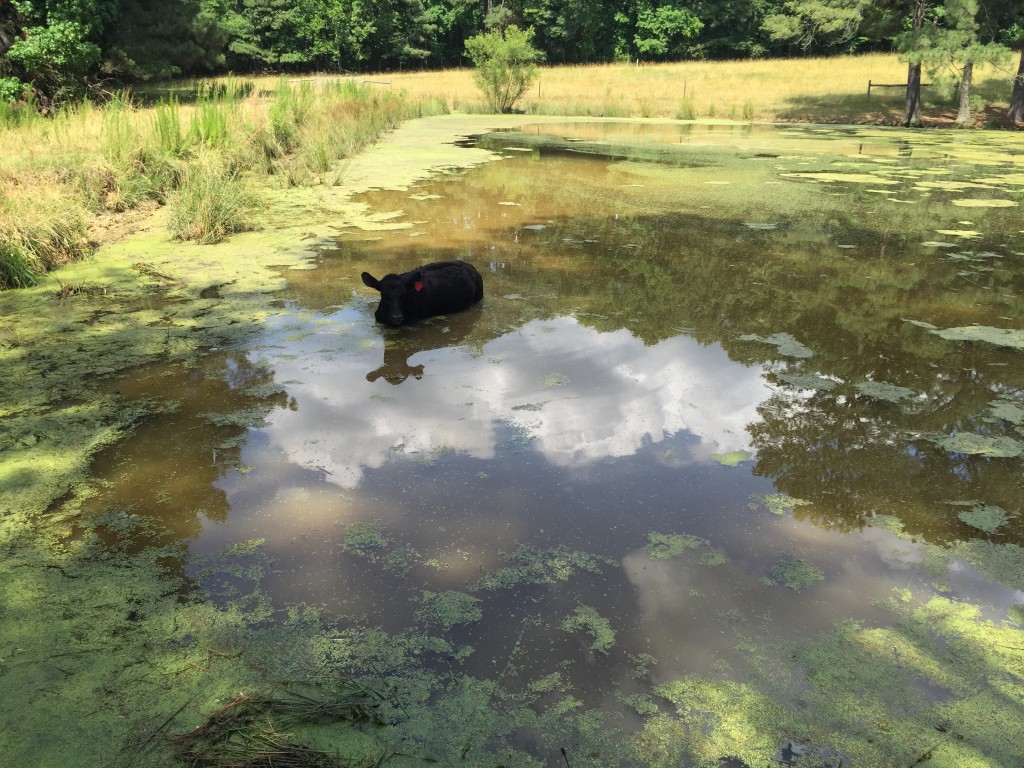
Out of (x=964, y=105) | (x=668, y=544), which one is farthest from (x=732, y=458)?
(x=964, y=105)

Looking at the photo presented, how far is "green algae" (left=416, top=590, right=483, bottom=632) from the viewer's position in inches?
84.9

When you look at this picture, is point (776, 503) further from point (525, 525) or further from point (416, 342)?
point (416, 342)

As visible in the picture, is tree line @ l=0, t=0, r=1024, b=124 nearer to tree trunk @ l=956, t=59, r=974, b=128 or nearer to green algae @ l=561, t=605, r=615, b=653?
tree trunk @ l=956, t=59, r=974, b=128

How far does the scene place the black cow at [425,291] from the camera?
458 centimetres

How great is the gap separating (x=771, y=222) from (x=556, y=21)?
40068 mm

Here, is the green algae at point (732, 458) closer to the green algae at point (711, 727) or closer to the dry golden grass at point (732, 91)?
the green algae at point (711, 727)

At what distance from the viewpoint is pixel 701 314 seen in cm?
493

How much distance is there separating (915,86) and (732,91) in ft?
26.3

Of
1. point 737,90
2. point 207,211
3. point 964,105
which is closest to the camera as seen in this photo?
point 207,211

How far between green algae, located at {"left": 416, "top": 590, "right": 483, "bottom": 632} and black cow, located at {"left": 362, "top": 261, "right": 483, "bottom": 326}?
2604mm

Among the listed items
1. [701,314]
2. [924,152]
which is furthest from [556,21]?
[701,314]

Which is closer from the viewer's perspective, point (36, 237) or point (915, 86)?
point (36, 237)

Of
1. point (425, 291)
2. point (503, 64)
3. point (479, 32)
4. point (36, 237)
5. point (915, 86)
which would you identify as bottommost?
point (425, 291)

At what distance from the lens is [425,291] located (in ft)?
15.7
